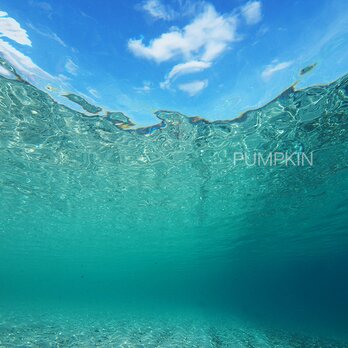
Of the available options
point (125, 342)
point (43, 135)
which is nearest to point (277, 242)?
point (125, 342)

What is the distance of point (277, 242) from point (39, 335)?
117 ft

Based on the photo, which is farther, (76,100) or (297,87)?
(76,100)

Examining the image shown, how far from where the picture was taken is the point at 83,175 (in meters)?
19.3

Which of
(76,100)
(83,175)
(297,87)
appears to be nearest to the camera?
(297,87)

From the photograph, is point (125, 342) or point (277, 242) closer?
point (125, 342)

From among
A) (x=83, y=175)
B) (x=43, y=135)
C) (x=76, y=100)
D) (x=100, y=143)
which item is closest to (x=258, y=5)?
(x=76, y=100)

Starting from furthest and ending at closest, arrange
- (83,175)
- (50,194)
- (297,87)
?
(50,194) < (83,175) < (297,87)

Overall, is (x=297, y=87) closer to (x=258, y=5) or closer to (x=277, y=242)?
(x=258, y=5)

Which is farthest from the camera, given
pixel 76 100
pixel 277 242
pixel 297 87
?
pixel 277 242

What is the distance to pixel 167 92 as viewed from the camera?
11.2 metres

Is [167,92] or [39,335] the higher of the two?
[167,92]

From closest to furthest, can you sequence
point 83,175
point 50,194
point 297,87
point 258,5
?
point 258,5, point 297,87, point 83,175, point 50,194

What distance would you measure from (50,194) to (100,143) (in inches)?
443

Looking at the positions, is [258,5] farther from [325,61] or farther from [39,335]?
[39,335]
